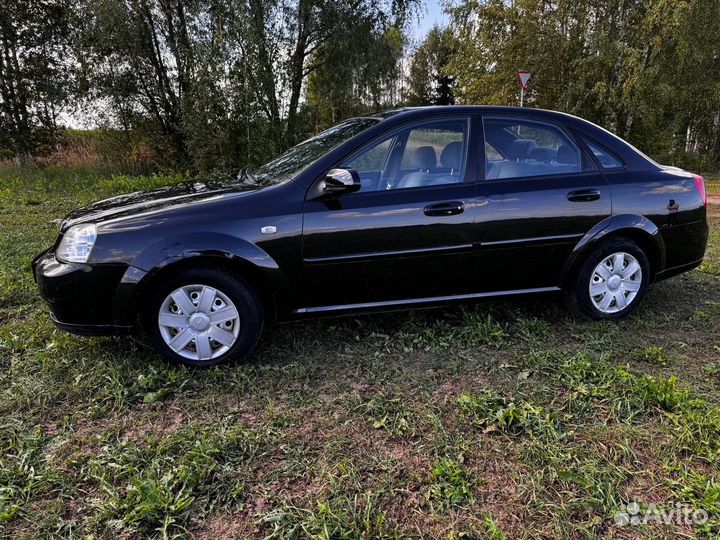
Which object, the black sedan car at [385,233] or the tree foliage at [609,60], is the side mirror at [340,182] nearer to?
the black sedan car at [385,233]

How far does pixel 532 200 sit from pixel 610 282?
0.91 m

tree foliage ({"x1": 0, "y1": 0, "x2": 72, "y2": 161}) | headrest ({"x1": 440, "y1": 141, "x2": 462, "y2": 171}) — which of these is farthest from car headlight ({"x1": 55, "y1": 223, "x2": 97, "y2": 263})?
tree foliage ({"x1": 0, "y1": 0, "x2": 72, "y2": 161})

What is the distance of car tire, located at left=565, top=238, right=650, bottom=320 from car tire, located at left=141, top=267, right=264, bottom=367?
2.28 meters

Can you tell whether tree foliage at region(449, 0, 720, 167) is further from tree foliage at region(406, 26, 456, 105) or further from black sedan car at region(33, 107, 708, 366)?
tree foliage at region(406, 26, 456, 105)

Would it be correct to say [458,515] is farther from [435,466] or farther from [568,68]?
[568,68]

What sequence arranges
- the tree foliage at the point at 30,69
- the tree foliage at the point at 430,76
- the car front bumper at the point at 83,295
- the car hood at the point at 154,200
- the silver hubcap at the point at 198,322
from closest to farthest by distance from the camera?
the car front bumper at the point at 83,295 < the silver hubcap at the point at 198,322 < the car hood at the point at 154,200 < the tree foliage at the point at 30,69 < the tree foliage at the point at 430,76

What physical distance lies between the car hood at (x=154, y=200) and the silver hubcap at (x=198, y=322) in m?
0.57

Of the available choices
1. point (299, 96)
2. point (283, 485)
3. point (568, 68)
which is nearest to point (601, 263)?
point (283, 485)

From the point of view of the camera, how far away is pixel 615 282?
3551 mm

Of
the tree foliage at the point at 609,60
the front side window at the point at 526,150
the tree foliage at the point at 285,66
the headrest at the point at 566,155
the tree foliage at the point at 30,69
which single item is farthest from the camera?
the tree foliage at the point at 609,60

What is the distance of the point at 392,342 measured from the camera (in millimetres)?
3322

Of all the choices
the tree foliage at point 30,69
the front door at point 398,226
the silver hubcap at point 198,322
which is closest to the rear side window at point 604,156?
the front door at point 398,226

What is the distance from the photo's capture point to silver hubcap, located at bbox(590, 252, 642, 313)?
11.5 feet

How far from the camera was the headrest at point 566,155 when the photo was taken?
3.48 m
